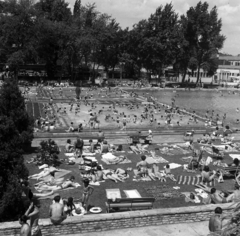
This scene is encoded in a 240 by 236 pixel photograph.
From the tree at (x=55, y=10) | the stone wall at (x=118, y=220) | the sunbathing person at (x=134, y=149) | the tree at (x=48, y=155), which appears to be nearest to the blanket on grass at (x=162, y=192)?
the stone wall at (x=118, y=220)

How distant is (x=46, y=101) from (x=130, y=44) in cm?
3684

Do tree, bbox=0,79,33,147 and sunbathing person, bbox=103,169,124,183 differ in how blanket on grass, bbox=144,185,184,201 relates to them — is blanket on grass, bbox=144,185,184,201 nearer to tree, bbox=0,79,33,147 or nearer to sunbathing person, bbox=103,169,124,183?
sunbathing person, bbox=103,169,124,183

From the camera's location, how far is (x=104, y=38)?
65312 millimetres

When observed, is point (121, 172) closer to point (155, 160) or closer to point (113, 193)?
point (113, 193)

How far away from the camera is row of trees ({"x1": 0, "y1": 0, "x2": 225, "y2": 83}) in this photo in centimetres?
6125

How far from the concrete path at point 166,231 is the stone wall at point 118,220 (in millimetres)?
128

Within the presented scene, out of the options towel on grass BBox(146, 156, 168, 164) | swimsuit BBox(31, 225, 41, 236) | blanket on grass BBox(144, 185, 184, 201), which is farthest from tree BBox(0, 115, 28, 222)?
towel on grass BBox(146, 156, 168, 164)

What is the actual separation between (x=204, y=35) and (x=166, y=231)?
6625 cm

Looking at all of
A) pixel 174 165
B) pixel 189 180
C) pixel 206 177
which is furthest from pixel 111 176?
pixel 206 177

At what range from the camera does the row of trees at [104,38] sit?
201 feet

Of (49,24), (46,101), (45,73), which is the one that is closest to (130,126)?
(46,101)

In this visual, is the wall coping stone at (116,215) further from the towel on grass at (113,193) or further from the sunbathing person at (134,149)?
the sunbathing person at (134,149)

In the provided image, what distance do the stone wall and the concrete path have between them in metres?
0.13

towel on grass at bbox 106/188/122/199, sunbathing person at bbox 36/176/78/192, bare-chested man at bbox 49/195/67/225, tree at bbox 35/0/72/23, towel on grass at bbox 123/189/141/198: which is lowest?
towel on grass at bbox 123/189/141/198
